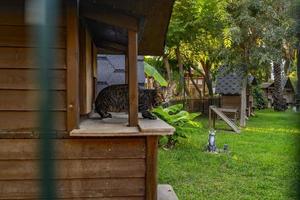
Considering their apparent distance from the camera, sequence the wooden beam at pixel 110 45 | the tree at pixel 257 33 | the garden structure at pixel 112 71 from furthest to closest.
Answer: the tree at pixel 257 33 < the garden structure at pixel 112 71 < the wooden beam at pixel 110 45

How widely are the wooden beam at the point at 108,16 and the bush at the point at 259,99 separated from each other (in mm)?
23095

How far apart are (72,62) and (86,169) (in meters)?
0.88

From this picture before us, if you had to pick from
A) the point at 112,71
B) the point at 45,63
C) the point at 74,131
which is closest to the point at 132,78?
the point at 74,131

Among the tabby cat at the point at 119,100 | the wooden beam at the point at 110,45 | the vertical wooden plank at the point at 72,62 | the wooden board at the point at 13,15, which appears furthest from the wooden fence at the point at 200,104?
the wooden board at the point at 13,15

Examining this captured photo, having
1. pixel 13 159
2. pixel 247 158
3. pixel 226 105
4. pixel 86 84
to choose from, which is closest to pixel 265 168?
pixel 247 158

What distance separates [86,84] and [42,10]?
13.0 feet

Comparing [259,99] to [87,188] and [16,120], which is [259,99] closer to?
[87,188]

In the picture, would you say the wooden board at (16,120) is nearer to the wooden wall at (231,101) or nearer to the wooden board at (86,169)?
the wooden board at (86,169)

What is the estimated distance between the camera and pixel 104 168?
3.61 m

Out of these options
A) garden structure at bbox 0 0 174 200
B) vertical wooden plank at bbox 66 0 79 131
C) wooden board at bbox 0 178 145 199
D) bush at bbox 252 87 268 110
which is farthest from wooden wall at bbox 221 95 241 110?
vertical wooden plank at bbox 66 0 79 131

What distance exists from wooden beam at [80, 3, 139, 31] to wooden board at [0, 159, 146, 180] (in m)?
1.14

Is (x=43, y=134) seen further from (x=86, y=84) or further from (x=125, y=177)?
(x=86, y=84)

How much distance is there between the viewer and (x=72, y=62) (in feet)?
11.2

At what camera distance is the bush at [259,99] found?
26297 mm
